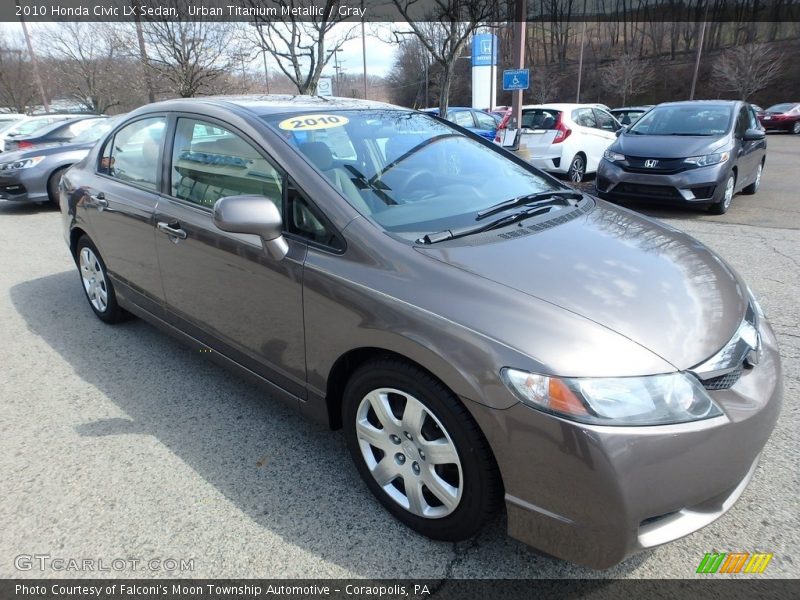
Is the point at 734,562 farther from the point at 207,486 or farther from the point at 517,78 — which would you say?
the point at 517,78

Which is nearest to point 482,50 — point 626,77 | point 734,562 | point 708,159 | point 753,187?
point 753,187

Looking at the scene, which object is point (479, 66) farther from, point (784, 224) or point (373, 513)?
point (373, 513)

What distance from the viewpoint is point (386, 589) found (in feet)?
6.31

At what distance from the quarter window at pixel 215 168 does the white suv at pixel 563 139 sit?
7.77 m

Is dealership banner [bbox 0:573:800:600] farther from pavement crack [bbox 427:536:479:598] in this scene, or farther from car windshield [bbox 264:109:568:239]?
car windshield [bbox 264:109:568:239]

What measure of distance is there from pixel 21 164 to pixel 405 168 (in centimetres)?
895

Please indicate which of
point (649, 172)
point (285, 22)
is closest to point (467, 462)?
point (649, 172)

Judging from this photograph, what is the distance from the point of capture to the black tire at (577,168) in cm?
1045

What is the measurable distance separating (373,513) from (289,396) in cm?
66

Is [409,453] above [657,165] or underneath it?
underneath

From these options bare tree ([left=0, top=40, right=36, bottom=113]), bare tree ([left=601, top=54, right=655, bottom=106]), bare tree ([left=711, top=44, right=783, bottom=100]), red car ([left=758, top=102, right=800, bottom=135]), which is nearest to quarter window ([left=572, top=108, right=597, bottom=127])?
red car ([left=758, top=102, right=800, bottom=135])

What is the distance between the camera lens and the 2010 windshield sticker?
2627mm

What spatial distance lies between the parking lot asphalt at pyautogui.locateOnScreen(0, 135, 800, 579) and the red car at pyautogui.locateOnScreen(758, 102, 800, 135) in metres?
29.0

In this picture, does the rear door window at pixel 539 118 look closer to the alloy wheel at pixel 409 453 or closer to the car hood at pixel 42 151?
the car hood at pixel 42 151
